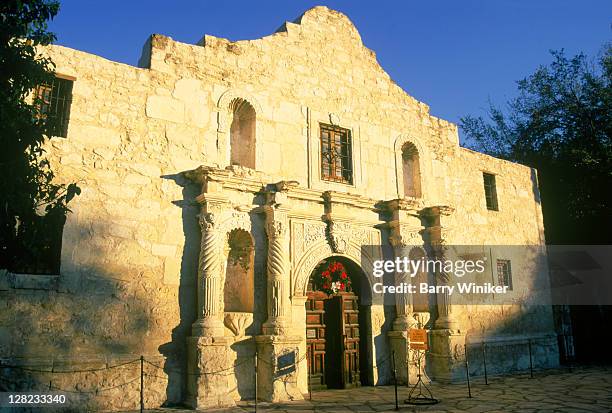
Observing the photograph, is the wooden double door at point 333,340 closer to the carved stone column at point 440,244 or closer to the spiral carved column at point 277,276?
the spiral carved column at point 277,276

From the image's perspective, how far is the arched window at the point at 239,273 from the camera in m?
10.1

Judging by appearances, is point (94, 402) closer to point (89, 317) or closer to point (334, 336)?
point (89, 317)

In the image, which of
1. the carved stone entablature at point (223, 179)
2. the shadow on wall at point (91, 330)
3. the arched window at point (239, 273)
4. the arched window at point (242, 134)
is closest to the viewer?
the shadow on wall at point (91, 330)

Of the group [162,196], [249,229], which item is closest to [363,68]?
[249,229]

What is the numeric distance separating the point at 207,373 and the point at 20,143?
15.6ft

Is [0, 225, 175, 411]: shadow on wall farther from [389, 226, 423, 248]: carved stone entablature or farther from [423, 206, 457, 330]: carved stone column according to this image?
[423, 206, 457, 330]: carved stone column

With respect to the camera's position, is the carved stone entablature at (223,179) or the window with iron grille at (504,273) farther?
the window with iron grille at (504,273)

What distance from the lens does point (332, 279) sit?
441 inches

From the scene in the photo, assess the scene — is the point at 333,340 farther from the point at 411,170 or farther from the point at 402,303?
the point at 411,170

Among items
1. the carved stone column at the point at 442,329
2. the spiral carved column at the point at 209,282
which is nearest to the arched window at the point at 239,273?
the spiral carved column at the point at 209,282

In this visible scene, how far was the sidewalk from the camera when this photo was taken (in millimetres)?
8398

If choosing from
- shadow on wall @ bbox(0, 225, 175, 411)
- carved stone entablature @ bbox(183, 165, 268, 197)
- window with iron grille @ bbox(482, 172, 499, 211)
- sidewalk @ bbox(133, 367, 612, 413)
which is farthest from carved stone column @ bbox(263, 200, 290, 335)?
window with iron grille @ bbox(482, 172, 499, 211)

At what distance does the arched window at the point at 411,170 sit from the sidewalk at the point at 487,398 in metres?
4.79

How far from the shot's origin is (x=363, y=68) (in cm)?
1291
